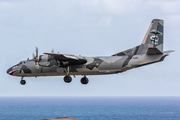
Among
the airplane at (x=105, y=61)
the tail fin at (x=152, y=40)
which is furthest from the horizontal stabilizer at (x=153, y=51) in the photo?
the tail fin at (x=152, y=40)

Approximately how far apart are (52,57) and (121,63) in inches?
381

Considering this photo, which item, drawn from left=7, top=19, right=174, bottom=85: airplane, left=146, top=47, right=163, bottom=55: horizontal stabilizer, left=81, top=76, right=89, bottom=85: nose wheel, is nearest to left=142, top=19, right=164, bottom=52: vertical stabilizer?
left=7, top=19, right=174, bottom=85: airplane

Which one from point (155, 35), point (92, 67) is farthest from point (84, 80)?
point (155, 35)

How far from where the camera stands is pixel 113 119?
582 ft

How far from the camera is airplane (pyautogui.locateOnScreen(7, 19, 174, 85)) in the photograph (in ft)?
129

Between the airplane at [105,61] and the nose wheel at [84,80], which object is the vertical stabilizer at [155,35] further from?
the nose wheel at [84,80]

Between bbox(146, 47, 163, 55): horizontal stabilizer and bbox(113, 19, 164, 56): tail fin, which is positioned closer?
bbox(146, 47, 163, 55): horizontal stabilizer

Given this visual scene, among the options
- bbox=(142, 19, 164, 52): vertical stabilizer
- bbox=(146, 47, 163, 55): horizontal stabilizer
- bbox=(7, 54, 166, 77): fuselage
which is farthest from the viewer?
bbox=(142, 19, 164, 52): vertical stabilizer

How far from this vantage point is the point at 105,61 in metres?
40.9

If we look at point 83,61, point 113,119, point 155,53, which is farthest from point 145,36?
point 113,119

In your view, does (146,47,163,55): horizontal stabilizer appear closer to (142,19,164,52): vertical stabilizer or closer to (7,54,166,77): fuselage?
(7,54,166,77): fuselage

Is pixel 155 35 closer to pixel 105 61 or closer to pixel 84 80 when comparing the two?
pixel 105 61

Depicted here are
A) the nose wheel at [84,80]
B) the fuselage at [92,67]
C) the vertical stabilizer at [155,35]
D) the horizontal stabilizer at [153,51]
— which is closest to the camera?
the horizontal stabilizer at [153,51]

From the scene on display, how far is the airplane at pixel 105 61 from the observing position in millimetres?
39375
